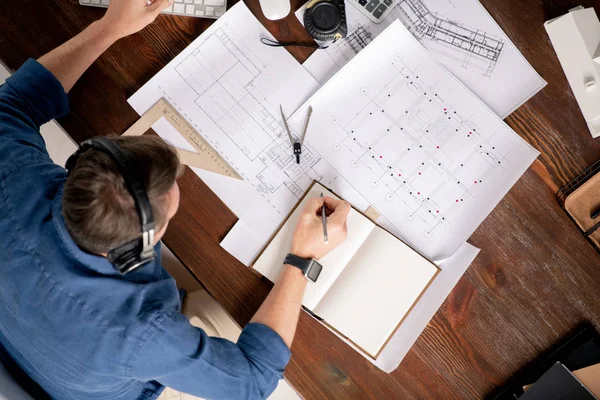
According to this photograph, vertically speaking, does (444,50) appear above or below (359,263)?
above

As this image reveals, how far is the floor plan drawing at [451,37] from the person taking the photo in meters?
0.97

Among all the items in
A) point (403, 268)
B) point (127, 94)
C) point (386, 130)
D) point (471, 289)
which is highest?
point (127, 94)

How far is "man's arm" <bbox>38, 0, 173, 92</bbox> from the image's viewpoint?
932 mm

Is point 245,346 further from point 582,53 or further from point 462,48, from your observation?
point 582,53

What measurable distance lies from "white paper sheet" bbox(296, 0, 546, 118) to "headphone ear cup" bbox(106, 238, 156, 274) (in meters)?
0.57

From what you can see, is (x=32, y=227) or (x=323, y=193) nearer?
(x=32, y=227)

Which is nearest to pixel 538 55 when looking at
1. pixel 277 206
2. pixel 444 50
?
pixel 444 50

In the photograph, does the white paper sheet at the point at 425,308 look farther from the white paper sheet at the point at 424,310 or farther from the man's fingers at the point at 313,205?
the man's fingers at the point at 313,205

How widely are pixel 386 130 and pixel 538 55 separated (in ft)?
1.26

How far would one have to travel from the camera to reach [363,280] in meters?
0.93

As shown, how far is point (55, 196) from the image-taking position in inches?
30.0

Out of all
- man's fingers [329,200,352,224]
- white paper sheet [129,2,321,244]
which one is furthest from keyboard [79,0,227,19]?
man's fingers [329,200,352,224]

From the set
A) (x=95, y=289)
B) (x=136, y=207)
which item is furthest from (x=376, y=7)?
(x=95, y=289)

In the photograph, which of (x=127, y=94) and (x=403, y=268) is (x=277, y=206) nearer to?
(x=403, y=268)
